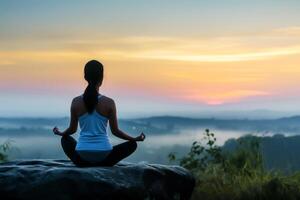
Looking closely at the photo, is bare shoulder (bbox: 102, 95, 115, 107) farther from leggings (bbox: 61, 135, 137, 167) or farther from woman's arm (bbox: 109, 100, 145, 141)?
leggings (bbox: 61, 135, 137, 167)

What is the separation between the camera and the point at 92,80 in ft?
35.5

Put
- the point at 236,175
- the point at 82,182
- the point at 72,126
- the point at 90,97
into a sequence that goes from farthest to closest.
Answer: the point at 236,175, the point at 72,126, the point at 90,97, the point at 82,182

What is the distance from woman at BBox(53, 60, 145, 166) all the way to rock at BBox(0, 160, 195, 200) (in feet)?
0.71

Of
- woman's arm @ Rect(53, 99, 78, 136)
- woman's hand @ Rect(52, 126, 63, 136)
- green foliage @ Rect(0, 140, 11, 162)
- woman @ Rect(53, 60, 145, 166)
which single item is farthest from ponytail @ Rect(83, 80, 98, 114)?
green foliage @ Rect(0, 140, 11, 162)

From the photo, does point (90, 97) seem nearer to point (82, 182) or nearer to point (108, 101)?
point (108, 101)

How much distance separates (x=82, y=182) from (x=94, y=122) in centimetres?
86

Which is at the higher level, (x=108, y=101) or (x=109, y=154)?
(x=108, y=101)

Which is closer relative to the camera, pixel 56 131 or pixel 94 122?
pixel 94 122

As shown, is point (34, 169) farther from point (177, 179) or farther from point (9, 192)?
point (177, 179)

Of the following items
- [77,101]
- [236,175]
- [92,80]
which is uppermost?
[92,80]

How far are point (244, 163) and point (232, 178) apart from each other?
1.30 m

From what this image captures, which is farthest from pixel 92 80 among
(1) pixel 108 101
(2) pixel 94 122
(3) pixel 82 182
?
(3) pixel 82 182

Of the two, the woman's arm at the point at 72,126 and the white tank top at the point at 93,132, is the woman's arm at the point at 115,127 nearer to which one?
the white tank top at the point at 93,132

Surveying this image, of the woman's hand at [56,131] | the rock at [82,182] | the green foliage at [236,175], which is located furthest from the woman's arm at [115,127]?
the green foliage at [236,175]
